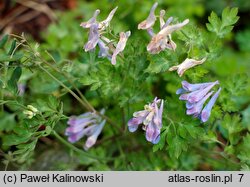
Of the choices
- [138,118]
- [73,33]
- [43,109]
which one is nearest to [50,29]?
[73,33]

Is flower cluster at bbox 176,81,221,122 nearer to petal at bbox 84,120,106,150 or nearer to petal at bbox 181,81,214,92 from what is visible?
petal at bbox 181,81,214,92

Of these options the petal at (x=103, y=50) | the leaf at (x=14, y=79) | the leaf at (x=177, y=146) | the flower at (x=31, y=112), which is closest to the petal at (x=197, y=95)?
the leaf at (x=177, y=146)

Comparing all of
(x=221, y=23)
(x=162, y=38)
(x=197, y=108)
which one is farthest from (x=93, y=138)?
(x=221, y=23)

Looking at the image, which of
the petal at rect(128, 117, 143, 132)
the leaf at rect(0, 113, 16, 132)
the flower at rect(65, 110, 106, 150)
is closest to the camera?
the petal at rect(128, 117, 143, 132)

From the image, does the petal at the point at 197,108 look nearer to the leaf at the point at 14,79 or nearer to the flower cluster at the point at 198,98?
the flower cluster at the point at 198,98

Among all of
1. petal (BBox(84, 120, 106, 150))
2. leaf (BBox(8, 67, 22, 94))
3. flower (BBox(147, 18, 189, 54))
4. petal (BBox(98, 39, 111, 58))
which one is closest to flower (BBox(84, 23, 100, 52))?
petal (BBox(98, 39, 111, 58))

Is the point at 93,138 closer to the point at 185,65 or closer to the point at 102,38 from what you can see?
the point at 102,38
